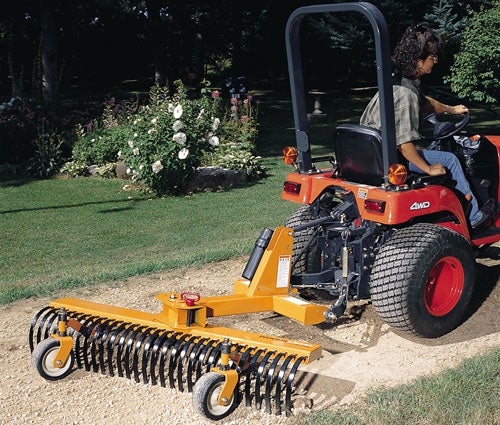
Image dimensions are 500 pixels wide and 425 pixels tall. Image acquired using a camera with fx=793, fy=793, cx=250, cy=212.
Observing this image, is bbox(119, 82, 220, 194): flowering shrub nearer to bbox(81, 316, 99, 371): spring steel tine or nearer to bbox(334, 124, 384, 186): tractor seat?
bbox(334, 124, 384, 186): tractor seat

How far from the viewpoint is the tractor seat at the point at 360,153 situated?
15.7 feet

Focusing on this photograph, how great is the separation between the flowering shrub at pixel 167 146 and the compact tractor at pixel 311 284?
4.39m

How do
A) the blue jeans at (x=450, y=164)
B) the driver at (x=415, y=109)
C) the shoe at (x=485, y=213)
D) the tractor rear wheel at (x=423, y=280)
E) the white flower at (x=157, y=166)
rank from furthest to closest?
1. the white flower at (x=157, y=166)
2. the shoe at (x=485, y=213)
3. the blue jeans at (x=450, y=164)
4. the driver at (x=415, y=109)
5. the tractor rear wheel at (x=423, y=280)

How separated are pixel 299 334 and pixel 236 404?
1.10 metres

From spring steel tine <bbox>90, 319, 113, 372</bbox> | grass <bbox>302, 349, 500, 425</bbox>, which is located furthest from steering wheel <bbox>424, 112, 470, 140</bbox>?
spring steel tine <bbox>90, 319, 113, 372</bbox>

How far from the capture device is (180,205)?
377 inches

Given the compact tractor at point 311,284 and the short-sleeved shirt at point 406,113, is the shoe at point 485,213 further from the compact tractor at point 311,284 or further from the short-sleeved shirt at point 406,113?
the short-sleeved shirt at point 406,113

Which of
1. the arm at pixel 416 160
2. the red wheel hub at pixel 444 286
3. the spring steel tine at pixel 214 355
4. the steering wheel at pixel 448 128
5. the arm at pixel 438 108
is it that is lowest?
the spring steel tine at pixel 214 355

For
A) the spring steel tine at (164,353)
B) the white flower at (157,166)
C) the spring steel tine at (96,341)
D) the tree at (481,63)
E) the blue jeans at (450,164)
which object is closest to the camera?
the spring steel tine at (164,353)

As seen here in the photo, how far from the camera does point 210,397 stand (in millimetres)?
3912

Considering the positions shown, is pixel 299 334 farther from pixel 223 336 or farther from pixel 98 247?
pixel 98 247

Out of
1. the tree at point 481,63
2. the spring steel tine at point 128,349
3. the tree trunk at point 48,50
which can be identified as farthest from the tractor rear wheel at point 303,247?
the tree trunk at point 48,50

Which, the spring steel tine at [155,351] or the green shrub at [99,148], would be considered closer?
the spring steel tine at [155,351]

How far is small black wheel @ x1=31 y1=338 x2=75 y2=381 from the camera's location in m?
4.37
